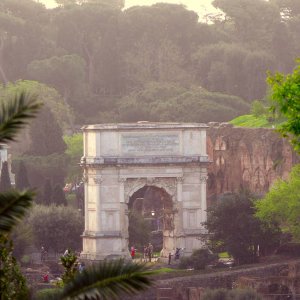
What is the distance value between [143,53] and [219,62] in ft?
22.7

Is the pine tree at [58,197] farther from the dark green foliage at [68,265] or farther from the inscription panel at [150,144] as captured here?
the dark green foliage at [68,265]

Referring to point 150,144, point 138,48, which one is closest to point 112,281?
point 150,144

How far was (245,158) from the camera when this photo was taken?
7806 cm

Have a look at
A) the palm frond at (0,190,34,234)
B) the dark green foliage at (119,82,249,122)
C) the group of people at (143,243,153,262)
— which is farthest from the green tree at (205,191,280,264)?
the palm frond at (0,190,34,234)

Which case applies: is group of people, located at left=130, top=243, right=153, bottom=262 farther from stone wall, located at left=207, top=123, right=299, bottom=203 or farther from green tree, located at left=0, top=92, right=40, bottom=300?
green tree, located at left=0, top=92, right=40, bottom=300

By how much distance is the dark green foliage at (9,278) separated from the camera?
17281mm

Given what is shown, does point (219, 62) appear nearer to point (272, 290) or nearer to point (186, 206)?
point (186, 206)

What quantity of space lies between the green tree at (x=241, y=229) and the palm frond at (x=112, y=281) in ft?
136

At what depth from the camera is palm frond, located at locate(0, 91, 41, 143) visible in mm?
15461

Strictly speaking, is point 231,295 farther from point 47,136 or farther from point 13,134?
point 47,136

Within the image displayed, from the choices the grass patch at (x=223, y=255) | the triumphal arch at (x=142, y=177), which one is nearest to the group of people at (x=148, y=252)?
the triumphal arch at (x=142, y=177)

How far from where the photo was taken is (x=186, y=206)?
6400 cm

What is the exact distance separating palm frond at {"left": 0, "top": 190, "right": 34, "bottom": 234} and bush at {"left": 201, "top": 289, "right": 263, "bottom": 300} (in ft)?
109

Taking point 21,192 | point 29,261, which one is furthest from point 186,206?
point 21,192
